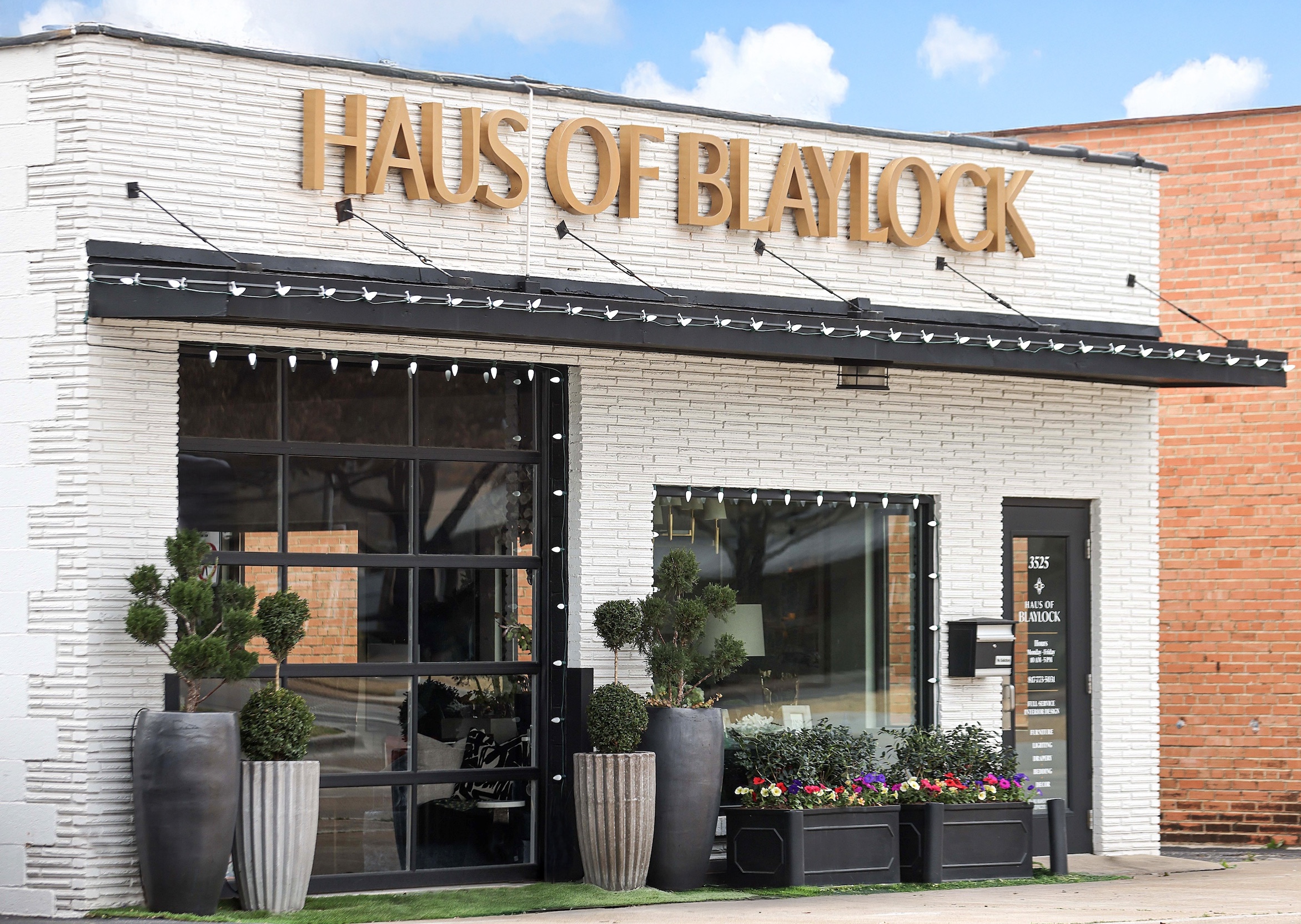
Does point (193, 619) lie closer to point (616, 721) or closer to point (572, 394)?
point (616, 721)

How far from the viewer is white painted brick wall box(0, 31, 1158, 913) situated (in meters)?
8.42

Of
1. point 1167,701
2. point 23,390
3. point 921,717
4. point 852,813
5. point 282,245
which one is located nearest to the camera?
point 23,390

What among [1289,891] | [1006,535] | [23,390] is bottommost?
[1289,891]

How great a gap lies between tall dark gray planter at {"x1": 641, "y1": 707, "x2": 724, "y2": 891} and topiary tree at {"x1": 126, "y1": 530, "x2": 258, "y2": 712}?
239 centimetres

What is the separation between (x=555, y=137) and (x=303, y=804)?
4220mm

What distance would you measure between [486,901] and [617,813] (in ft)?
2.87

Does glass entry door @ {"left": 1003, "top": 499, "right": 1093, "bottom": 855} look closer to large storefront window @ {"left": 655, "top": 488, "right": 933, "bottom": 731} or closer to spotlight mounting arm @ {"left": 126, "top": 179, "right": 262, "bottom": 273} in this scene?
large storefront window @ {"left": 655, "top": 488, "right": 933, "bottom": 731}

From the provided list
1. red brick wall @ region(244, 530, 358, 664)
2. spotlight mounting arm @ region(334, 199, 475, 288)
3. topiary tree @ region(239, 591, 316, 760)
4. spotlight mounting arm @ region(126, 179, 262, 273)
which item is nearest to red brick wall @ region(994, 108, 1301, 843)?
spotlight mounting arm @ region(334, 199, 475, 288)

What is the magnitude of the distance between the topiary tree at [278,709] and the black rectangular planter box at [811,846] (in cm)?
273

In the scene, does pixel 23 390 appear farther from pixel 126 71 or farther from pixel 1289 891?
pixel 1289 891

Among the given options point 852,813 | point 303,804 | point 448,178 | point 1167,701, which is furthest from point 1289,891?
point 448,178

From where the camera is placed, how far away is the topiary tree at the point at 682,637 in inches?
371

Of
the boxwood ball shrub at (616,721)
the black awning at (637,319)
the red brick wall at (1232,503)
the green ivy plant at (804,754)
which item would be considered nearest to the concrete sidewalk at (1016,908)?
the green ivy plant at (804,754)

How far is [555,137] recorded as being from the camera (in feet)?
32.2
